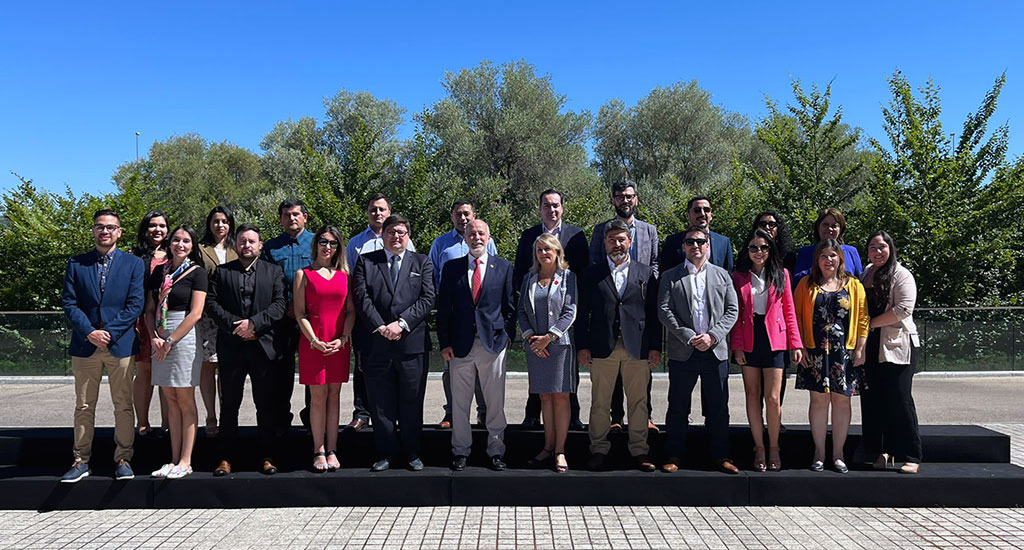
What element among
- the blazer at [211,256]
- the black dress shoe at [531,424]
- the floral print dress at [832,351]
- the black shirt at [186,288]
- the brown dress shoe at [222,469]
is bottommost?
the brown dress shoe at [222,469]

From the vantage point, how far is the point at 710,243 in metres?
5.87

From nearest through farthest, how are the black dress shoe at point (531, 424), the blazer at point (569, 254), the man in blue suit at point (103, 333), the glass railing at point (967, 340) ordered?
the man in blue suit at point (103, 333)
the blazer at point (569, 254)
the black dress shoe at point (531, 424)
the glass railing at point (967, 340)

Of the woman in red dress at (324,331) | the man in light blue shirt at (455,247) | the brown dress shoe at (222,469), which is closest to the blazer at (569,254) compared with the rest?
the man in light blue shirt at (455,247)

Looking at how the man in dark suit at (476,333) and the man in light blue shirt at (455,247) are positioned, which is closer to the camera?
the man in dark suit at (476,333)

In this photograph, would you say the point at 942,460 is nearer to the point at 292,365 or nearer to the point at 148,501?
the point at 292,365

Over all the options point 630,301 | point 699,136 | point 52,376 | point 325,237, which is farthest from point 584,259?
point 699,136

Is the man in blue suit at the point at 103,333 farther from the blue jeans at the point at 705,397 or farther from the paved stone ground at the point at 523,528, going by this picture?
the blue jeans at the point at 705,397

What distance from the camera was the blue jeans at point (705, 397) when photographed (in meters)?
5.15

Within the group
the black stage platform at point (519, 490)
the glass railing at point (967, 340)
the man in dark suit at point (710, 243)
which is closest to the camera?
the black stage platform at point (519, 490)

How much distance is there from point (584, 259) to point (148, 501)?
381cm

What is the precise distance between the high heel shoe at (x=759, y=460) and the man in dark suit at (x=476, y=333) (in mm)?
1907

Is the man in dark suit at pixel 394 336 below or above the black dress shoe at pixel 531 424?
above

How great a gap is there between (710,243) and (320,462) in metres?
3.61

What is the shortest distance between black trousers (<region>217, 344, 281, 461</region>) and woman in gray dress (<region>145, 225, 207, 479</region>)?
8.0 inches
